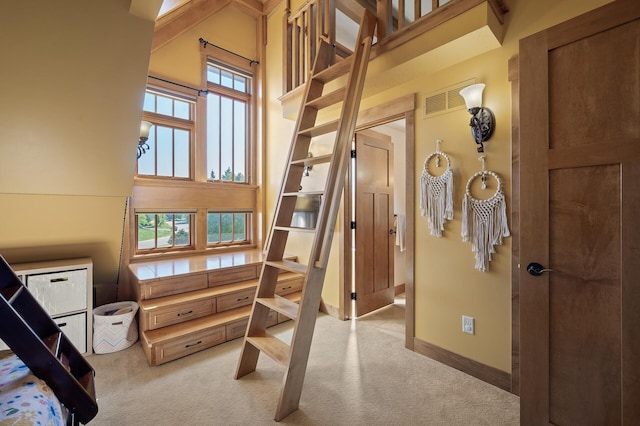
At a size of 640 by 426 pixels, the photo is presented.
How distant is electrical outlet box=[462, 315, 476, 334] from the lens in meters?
2.21

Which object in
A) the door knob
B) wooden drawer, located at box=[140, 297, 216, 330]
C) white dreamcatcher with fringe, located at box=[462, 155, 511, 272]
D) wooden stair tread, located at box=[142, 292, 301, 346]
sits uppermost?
white dreamcatcher with fringe, located at box=[462, 155, 511, 272]

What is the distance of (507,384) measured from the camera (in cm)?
201

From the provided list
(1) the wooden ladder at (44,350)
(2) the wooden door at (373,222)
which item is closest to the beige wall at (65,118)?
(1) the wooden ladder at (44,350)

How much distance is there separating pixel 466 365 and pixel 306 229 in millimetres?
1670

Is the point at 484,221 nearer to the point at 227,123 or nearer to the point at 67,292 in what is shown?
the point at 67,292

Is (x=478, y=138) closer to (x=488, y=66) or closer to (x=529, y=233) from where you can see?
A: (x=488, y=66)

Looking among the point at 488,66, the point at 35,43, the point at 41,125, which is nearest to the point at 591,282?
the point at 488,66

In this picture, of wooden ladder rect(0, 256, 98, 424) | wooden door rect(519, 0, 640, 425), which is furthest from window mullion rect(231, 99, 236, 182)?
wooden door rect(519, 0, 640, 425)

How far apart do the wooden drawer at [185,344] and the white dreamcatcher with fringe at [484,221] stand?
2.29 metres

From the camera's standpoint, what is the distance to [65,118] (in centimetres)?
185

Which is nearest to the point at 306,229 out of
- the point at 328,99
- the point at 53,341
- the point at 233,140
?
the point at 328,99

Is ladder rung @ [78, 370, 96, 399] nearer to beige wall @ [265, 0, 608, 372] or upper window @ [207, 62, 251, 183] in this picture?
beige wall @ [265, 0, 608, 372]

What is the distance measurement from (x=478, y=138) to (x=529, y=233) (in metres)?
0.85

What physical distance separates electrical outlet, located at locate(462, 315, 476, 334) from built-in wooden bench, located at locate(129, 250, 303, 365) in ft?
6.07
